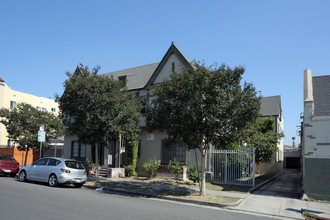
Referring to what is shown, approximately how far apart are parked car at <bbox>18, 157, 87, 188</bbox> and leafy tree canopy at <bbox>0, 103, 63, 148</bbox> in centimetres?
572

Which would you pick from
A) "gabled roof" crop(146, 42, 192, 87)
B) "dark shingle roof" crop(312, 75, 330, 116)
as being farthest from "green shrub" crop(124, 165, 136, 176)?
"dark shingle roof" crop(312, 75, 330, 116)

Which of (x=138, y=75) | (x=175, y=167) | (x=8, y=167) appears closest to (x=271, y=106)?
(x=138, y=75)

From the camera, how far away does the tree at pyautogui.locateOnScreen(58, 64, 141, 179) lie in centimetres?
1440

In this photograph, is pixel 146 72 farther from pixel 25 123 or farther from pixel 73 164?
pixel 73 164

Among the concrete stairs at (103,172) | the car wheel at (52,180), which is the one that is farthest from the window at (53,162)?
the concrete stairs at (103,172)

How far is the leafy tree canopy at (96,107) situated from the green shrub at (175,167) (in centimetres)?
353

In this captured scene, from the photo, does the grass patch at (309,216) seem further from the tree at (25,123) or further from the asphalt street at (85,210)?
the tree at (25,123)

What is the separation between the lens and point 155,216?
7.82 meters

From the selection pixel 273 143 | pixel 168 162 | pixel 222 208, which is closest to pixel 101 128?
pixel 168 162

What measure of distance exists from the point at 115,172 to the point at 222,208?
31.5ft

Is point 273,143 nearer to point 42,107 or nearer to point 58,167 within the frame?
point 58,167

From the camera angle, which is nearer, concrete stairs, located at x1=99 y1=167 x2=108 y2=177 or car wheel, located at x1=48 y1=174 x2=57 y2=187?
car wheel, located at x1=48 y1=174 x2=57 y2=187

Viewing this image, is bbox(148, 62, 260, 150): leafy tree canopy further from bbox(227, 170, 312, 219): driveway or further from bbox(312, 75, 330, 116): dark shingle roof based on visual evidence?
bbox(312, 75, 330, 116): dark shingle roof

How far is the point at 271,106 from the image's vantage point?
32.1m
